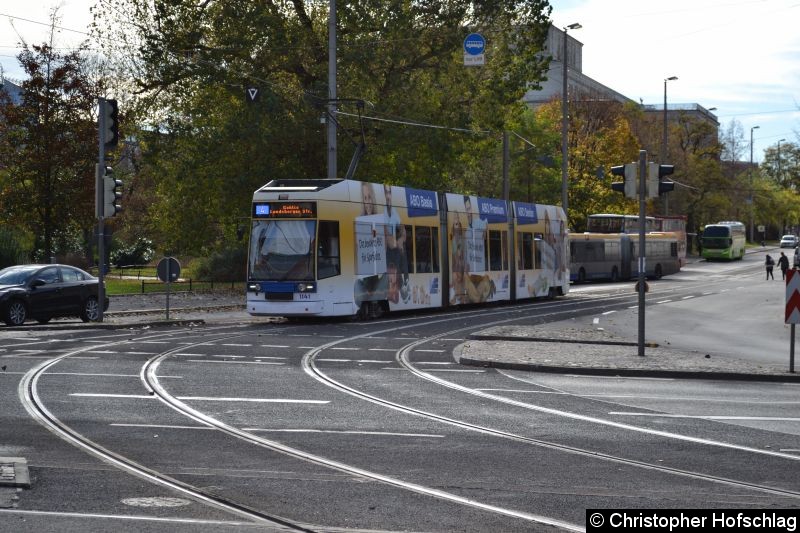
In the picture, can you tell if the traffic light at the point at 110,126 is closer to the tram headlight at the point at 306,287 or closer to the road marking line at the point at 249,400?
the tram headlight at the point at 306,287

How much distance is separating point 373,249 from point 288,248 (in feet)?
9.79

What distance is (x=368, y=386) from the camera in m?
16.1

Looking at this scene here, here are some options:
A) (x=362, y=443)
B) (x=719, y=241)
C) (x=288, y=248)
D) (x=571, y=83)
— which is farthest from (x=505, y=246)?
(x=571, y=83)

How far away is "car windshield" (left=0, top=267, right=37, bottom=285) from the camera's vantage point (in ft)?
92.7

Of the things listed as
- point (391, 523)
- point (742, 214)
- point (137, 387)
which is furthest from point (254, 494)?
point (742, 214)

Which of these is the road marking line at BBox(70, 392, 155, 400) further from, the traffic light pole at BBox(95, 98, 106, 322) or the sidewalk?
the traffic light pole at BBox(95, 98, 106, 322)

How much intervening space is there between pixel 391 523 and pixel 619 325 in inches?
932

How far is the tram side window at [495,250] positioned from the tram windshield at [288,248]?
11.3 m

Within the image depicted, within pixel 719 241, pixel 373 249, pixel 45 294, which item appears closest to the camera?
pixel 45 294

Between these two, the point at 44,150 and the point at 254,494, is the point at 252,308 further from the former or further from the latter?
the point at 254,494

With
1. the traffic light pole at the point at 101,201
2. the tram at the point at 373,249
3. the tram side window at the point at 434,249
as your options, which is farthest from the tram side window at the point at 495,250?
the traffic light pole at the point at 101,201

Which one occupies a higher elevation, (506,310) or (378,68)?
(378,68)

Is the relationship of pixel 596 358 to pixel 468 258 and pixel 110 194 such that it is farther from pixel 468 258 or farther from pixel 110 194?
pixel 468 258

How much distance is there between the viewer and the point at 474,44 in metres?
41.0
